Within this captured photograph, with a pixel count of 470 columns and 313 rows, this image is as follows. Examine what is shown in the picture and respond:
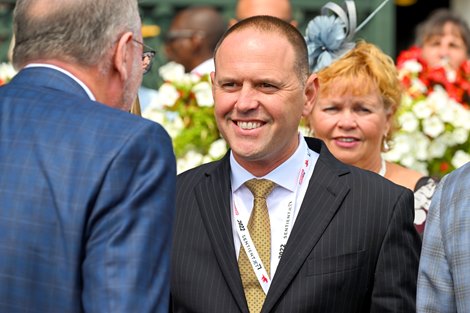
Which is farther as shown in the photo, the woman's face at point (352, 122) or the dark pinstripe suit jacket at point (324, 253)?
the woman's face at point (352, 122)

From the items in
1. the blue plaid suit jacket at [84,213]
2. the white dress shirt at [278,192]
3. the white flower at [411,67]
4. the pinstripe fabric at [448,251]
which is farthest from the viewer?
the white flower at [411,67]

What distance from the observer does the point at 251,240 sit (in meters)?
3.96

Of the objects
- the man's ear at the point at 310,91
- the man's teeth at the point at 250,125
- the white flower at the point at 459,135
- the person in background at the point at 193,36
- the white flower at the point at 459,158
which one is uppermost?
the person in background at the point at 193,36

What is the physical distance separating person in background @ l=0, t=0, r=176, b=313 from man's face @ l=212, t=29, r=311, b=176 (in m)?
1.12

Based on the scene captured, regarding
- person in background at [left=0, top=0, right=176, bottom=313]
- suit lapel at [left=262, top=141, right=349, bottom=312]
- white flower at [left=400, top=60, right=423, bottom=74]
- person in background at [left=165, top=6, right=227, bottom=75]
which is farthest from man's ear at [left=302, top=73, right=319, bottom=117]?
person in background at [left=165, top=6, right=227, bottom=75]

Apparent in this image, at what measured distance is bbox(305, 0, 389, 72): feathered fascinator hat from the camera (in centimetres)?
525

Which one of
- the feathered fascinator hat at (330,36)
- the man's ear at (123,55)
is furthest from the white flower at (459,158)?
the man's ear at (123,55)

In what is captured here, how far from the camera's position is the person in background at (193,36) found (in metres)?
8.47

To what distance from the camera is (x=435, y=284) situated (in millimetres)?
3443

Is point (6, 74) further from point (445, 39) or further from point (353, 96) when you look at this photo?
point (445, 39)

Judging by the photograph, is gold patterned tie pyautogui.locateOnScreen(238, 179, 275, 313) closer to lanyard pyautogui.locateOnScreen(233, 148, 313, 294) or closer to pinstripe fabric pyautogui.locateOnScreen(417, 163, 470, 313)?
lanyard pyautogui.locateOnScreen(233, 148, 313, 294)

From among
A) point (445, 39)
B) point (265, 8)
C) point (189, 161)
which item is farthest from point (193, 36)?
point (189, 161)

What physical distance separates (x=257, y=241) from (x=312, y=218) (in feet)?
0.69

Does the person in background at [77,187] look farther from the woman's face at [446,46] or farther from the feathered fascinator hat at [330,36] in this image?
the woman's face at [446,46]
